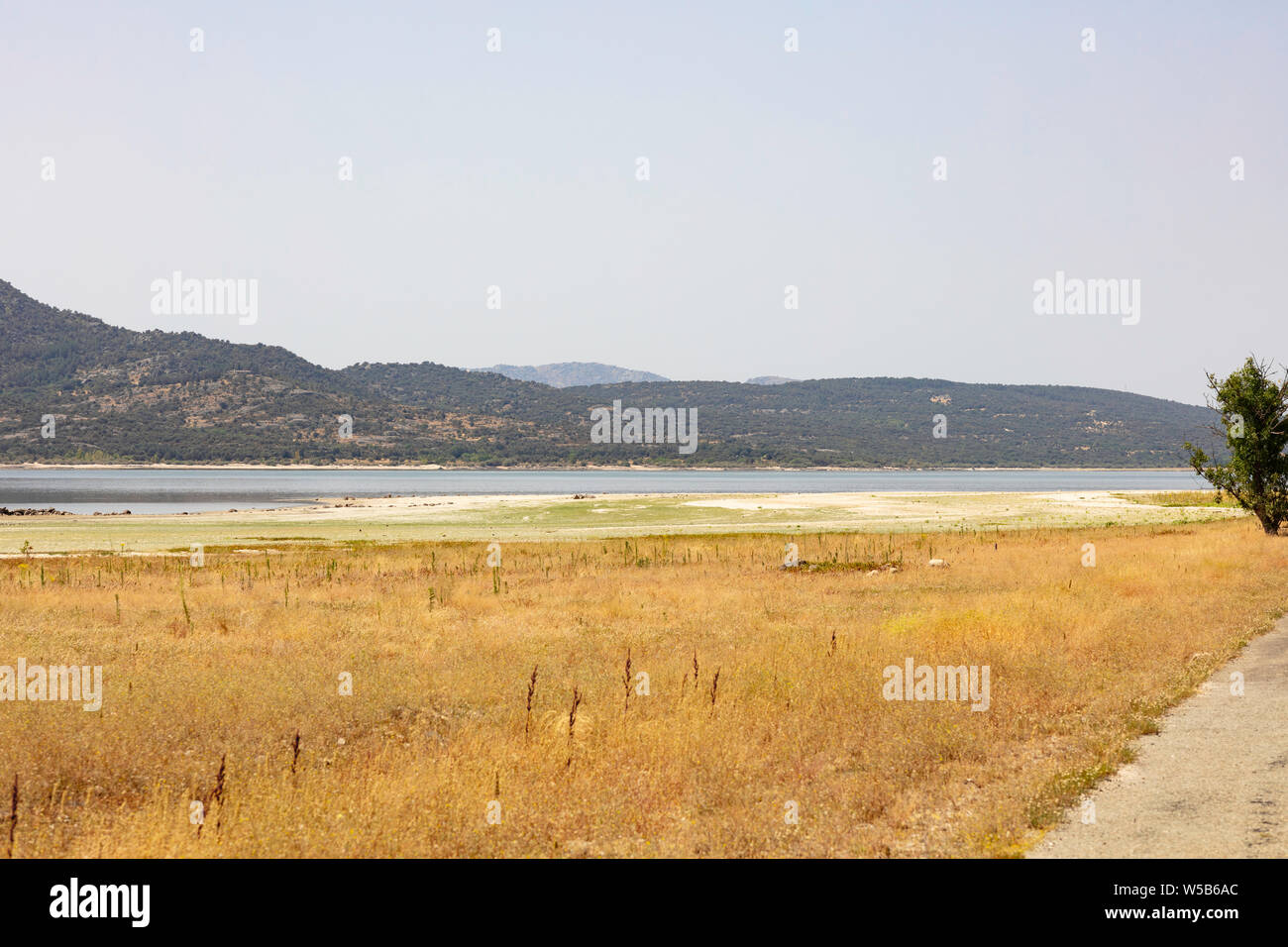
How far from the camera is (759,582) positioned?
29.1 m

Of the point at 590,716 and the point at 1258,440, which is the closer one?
the point at 590,716

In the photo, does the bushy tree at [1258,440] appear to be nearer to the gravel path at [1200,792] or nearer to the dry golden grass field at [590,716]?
the dry golden grass field at [590,716]

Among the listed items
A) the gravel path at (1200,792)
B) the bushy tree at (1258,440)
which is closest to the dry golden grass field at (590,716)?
the gravel path at (1200,792)

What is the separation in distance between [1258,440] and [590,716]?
3939cm

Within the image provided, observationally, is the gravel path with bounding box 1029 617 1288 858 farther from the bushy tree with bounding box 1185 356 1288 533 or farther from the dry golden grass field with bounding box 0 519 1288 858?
the bushy tree with bounding box 1185 356 1288 533

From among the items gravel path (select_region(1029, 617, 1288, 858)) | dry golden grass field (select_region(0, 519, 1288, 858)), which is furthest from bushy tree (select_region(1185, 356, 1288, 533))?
gravel path (select_region(1029, 617, 1288, 858))

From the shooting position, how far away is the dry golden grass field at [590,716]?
8477 millimetres

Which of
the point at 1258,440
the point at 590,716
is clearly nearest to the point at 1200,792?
the point at 590,716

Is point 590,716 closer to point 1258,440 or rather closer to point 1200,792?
point 1200,792

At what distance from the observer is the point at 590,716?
40.9 ft

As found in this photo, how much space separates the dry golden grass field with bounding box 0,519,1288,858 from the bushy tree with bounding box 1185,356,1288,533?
17.4m
